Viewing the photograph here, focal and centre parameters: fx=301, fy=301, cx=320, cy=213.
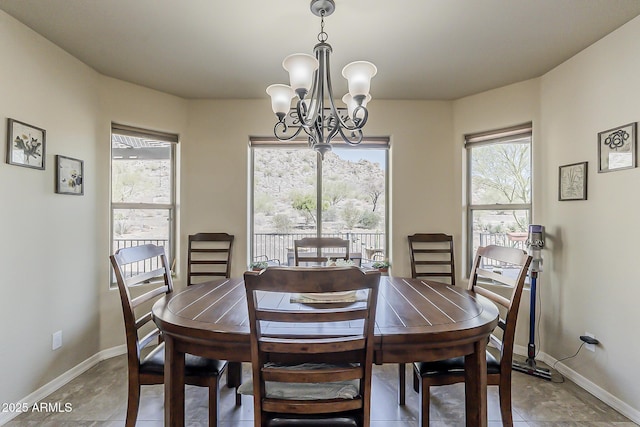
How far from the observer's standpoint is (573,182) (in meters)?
2.43

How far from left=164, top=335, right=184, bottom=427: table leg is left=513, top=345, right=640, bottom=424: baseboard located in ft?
8.98

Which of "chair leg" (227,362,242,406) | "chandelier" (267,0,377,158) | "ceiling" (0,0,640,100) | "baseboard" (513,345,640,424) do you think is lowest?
"baseboard" (513,345,640,424)

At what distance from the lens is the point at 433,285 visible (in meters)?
2.04

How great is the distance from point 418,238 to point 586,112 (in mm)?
1711

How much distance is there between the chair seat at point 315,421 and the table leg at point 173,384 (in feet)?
1.66

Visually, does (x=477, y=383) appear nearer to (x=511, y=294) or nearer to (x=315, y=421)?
(x=511, y=294)

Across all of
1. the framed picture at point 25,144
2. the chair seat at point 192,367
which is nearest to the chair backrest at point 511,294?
the chair seat at point 192,367

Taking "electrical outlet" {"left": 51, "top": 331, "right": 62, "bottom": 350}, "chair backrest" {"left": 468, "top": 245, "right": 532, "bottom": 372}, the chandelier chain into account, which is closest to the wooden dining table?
"chair backrest" {"left": 468, "top": 245, "right": 532, "bottom": 372}

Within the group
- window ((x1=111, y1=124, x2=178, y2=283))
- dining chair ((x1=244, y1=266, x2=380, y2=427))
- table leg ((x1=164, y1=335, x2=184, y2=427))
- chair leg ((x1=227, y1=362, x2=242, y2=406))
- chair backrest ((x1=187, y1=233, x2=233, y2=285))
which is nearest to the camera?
dining chair ((x1=244, y1=266, x2=380, y2=427))

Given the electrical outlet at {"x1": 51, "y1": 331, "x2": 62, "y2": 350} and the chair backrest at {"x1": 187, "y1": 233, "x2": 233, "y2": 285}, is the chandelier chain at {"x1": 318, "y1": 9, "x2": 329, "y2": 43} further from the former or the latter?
the electrical outlet at {"x1": 51, "y1": 331, "x2": 62, "y2": 350}

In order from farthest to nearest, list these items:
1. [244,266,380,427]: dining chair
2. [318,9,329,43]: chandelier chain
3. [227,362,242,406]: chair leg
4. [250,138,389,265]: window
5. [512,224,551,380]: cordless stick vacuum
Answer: [250,138,389,265]: window
[512,224,551,380]: cordless stick vacuum
[227,362,242,406]: chair leg
[318,9,329,43]: chandelier chain
[244,266,380,427]: dining chair

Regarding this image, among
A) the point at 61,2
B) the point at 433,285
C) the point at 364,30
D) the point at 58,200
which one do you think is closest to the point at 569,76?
the point at 364,30

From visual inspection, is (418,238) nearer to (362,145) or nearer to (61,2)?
(362,145)

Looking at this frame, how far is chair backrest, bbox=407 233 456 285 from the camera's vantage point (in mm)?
3174
